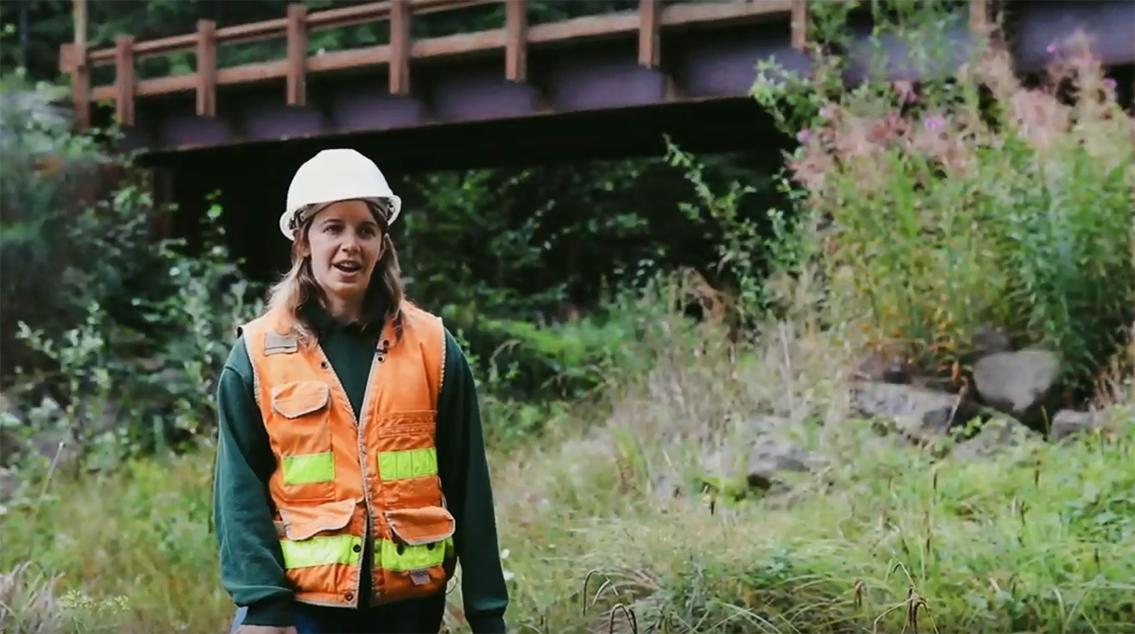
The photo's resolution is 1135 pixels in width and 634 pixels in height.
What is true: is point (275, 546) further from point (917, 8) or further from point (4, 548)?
point (917, 8)

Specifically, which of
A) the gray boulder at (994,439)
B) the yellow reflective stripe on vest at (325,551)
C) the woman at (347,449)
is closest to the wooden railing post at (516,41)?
the gray boulder at (994,439)

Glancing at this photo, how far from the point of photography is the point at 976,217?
6.73 m

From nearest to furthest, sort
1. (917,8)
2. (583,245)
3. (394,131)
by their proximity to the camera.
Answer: (917,8) < (394,131) < (583,245)

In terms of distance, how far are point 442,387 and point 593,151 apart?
36.3 ft

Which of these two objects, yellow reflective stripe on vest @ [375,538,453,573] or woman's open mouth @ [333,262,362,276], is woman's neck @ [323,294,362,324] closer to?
woman's open mouth @ [333,262,362,276]

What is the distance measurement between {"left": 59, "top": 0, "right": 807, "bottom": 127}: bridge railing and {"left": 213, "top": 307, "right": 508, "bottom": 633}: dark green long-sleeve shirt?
7184mm

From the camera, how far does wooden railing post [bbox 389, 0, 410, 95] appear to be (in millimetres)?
11492

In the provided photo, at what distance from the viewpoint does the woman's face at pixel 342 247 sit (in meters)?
2.57

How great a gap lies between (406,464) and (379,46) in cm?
1036

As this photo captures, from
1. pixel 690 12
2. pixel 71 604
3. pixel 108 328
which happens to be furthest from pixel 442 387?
pixel 108 328

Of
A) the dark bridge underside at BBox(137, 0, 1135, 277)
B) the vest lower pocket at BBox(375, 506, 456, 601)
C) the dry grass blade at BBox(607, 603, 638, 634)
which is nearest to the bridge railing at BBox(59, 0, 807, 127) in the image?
the dark bridge underside at BBox(137, 0, 1135, 277)

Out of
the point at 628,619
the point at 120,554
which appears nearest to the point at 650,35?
the point at 120,554

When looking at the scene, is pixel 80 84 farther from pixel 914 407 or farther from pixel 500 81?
pixel 914 407

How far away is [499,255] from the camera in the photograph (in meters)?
15.3
